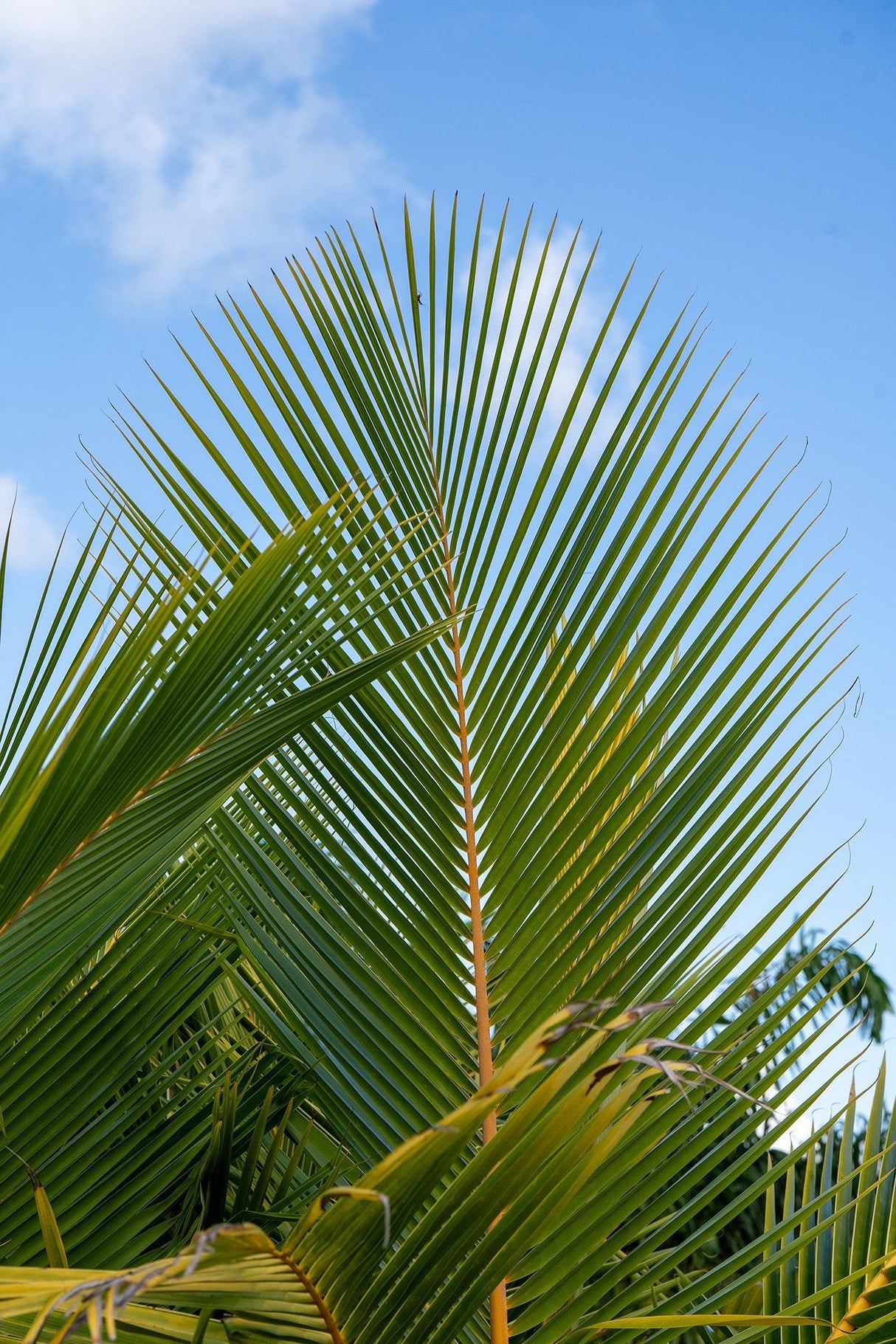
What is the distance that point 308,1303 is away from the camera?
0.71 m

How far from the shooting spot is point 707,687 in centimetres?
126

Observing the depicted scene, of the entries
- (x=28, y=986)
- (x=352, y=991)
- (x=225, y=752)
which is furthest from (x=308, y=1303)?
(x=352, y=991)

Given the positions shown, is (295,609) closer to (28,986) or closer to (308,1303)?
(28,986)

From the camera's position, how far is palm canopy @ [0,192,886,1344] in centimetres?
84

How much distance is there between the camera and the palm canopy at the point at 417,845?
84 centimetres

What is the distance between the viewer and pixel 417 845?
134 centimetres

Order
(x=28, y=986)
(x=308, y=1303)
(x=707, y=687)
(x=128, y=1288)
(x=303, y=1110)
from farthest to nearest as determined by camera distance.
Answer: (x=303, y=1110), (x=707, y=687), (x=28, y=986), (x=308, y=1303), (x=128, y=1288)

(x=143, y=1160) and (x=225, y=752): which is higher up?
(x=225, y=752)

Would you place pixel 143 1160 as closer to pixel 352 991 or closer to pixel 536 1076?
pixel 352 991

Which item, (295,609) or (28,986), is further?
(295,609)

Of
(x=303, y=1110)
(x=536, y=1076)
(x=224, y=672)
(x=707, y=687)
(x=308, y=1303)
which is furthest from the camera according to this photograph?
(x=303, y=1110)

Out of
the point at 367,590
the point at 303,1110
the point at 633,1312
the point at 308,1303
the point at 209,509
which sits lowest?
the point at 633,1312

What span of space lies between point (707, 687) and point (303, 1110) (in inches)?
29.8

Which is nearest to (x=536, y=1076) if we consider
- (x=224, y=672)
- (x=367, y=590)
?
(x=224, y=672)
